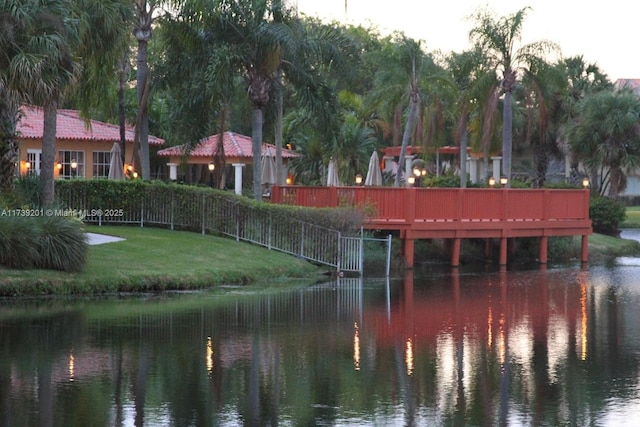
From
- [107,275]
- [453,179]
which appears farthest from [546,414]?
[453,179]

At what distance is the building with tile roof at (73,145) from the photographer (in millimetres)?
46938

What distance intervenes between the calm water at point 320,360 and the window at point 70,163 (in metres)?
24.0

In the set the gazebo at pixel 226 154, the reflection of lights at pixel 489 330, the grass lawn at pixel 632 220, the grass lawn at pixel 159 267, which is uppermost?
the gazebo at pixel 226 154

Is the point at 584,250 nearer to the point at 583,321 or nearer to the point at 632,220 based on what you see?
the point at 583,321

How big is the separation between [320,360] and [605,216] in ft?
126

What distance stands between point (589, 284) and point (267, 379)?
58.7 ft

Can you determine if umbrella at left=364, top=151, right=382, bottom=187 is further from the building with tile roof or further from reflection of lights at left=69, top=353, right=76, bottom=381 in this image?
reflection of lights at left=69, top=353, right=76, bottom=381

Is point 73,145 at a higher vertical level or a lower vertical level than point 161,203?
higher

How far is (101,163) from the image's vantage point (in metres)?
50.2

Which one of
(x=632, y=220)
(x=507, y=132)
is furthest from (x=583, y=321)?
(x=632, y=220)

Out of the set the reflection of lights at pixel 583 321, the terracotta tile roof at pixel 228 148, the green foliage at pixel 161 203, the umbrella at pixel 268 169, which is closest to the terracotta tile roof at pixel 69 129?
the terracotta tile roof at pixel 228 148

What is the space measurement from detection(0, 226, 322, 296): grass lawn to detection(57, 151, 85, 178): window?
1528cm

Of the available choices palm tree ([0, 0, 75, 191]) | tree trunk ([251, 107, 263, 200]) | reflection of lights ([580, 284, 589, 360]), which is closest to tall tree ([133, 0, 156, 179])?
tree trunk ([251, 107, 263, 200])

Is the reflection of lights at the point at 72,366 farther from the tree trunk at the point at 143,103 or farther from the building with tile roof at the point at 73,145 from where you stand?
the building with tile roof at the point at 73,145
